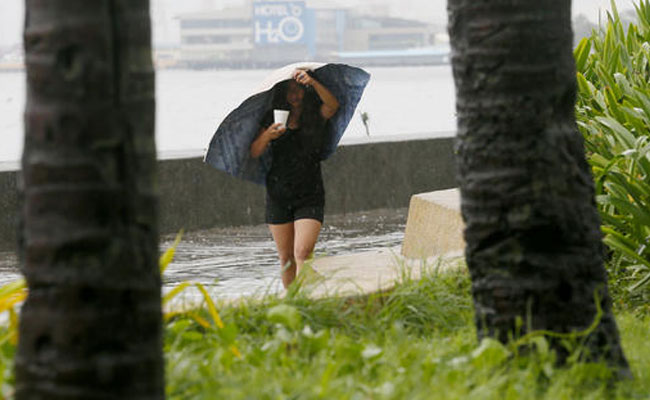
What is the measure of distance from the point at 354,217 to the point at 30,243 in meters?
10.1

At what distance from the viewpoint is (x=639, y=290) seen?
6.01 metres

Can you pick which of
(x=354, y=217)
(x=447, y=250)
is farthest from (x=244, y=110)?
(x=354, y=217)

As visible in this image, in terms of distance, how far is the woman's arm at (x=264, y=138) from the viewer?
266 inches

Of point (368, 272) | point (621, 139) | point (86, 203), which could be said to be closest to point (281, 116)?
point (368, 272)

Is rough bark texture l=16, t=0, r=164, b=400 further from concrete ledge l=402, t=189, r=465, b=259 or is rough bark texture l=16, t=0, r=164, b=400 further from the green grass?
concrete ledge l=402, t=189, r=465, b=259

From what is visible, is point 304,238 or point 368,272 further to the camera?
point 304,238

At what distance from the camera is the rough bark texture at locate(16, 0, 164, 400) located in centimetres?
260

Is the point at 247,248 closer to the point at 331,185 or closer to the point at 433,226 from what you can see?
the point at 331,185

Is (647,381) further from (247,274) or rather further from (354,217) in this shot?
(354,217)

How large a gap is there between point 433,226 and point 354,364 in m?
4.18

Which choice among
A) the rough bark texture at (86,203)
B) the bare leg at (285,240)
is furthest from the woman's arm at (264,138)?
the rough bark texture at (86,203)

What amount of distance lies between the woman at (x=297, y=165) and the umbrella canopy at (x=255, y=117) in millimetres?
50

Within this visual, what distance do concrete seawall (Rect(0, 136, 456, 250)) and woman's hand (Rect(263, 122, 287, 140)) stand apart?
440cm

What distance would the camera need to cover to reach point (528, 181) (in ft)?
11.8
